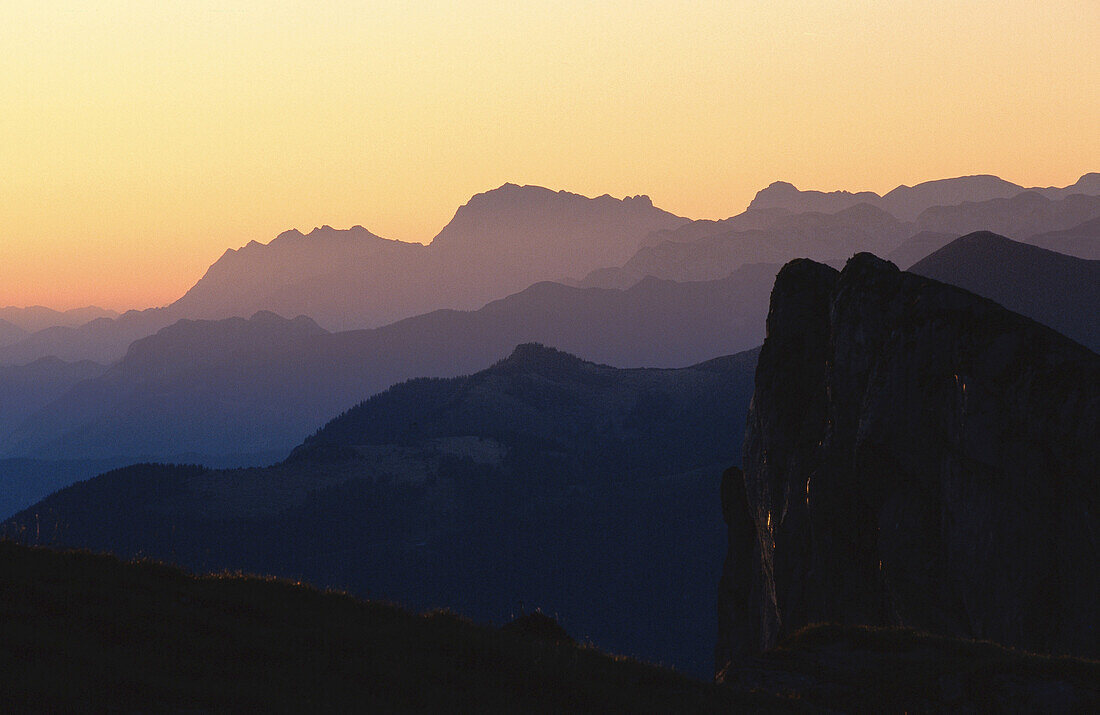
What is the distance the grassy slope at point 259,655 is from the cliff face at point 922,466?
126ft

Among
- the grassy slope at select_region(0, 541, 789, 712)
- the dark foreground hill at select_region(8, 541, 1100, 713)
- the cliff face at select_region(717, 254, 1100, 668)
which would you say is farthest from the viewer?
the cliff face at select_region(717, 254, 1100, 668)

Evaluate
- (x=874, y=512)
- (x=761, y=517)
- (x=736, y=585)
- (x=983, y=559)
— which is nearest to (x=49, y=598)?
(x=983, y=559)

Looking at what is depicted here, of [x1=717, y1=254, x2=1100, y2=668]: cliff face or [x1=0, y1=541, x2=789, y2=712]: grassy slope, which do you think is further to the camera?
[x1=717, y1=254, x2=1100, y2=668]: cliff face

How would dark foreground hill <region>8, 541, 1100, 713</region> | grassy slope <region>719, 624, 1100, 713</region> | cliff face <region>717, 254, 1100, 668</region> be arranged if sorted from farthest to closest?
cliff face <region>717, 254, 1100, 668</region> → grassy slope <region>719, 624, 1100, 713</region> → dark foreground hill <region>8, 541, 1100, 713</region>

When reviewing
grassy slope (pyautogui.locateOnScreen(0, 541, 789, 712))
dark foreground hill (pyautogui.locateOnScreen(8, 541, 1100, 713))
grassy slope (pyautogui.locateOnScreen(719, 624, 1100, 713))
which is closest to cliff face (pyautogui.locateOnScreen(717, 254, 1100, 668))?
grassy slope (pyautogui.locateOnScreen(719, 624, 1100, 713))

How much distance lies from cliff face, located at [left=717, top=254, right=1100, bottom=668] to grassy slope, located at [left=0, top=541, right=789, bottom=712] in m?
38.3

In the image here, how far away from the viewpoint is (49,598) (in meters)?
22.1

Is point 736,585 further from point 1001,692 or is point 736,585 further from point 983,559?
point 1001,692

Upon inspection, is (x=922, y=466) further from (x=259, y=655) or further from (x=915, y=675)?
(x=259, y=655)

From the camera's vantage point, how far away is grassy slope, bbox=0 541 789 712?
18500 millimetres

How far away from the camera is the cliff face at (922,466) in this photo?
58281 millimetres

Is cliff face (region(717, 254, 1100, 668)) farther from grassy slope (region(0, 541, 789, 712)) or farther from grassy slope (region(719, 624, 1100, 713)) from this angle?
grassy slope (region(0, 541, 789, 712))

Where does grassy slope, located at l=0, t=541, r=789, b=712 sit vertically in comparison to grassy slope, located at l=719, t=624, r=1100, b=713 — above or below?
above

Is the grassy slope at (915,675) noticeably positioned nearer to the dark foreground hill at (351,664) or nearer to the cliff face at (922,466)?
the dark foreground hill at (351,664)
